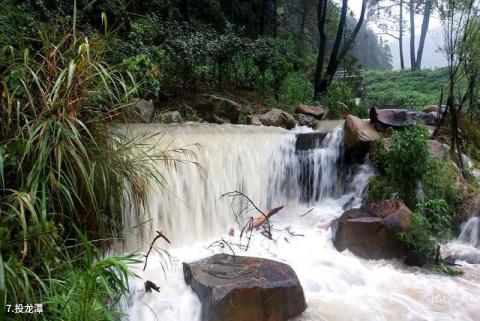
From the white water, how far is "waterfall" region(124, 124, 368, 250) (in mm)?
14

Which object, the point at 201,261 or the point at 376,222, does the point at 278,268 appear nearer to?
the point at 201,261

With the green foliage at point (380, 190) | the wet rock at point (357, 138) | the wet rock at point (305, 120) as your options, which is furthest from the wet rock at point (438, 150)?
the wet rock at point (305, 120)

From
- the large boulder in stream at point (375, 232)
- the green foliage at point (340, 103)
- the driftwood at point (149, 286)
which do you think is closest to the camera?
the driftwood at point (149, 286)

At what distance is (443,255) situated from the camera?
4.57 meters

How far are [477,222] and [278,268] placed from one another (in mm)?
3431

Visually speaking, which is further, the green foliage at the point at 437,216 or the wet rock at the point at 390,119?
the wet rock at the point at 390,119

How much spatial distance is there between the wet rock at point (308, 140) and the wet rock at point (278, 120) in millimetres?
1977

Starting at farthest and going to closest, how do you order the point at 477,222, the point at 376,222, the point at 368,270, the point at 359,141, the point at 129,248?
the point at 359,141 < the point at 477,222 < the point at 376,222 < the point at 368,270 < the point at 129,248

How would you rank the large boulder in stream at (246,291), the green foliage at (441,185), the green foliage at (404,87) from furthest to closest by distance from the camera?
the green foliage at (404,87)
the green foliage at (441,185)
the large boulder in stream at (246,291)

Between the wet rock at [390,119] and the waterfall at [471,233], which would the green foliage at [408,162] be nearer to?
the waterfall at [471,233]

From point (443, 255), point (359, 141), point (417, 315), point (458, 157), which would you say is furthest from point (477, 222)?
point (417, 315)

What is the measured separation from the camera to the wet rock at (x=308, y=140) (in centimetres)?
673

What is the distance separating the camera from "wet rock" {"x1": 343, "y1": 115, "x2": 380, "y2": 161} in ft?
20.9

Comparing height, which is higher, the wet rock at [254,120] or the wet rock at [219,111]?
the wet rock at [219,111]
